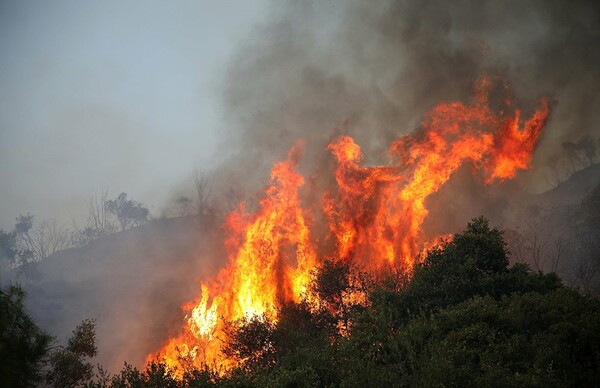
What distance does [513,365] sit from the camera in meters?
16.7

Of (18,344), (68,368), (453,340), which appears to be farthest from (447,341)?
(68,368)

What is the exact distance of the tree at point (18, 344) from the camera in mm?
19859

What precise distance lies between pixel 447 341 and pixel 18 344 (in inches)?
949

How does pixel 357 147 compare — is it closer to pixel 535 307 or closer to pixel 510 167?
pixel 510 167

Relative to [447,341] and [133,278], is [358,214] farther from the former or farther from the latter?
[133,278]

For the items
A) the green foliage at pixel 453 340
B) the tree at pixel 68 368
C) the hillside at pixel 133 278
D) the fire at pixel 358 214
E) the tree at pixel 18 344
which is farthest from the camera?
the hillside at pixel 133 278

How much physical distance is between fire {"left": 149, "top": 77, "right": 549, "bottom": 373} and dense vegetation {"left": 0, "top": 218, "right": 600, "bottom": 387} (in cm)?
1398

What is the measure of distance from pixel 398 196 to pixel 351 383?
118ft

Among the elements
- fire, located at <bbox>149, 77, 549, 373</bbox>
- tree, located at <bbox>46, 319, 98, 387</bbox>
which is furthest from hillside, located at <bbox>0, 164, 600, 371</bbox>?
tree, located at <bbox>46, 319, 98, 387</bbox>

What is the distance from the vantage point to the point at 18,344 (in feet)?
70.5

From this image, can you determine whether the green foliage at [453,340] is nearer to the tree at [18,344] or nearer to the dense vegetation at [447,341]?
the dense vegetation at [447,341]

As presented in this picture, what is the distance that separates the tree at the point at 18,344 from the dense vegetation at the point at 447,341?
0.18 m

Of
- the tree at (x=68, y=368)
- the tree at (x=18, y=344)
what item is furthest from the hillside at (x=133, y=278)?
the tree at (x=18, y=344)

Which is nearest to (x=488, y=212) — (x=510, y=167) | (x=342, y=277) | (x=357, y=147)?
(x=510, y=167)
